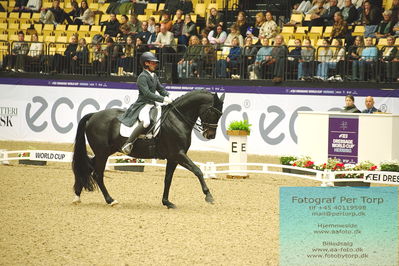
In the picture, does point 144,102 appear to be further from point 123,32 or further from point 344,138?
point 123,32

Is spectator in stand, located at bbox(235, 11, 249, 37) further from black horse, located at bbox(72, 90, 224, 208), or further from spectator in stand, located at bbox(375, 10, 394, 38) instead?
black horse, located at bbox(72, 90, 224, 208)

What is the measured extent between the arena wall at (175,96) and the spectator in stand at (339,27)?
6.48 ft

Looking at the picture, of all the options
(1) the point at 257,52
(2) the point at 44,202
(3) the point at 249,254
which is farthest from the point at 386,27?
(3) the point at 249,254

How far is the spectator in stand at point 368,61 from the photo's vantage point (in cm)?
1950

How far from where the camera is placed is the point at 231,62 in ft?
71.5

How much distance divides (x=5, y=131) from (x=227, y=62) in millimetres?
7624

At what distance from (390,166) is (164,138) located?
17.9ft

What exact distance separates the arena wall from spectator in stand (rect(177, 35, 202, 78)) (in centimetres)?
45

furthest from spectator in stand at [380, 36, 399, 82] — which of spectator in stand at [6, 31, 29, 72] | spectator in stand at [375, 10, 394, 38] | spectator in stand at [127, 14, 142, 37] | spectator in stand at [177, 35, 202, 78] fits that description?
spectator in stand at [6, 31, 29, 72]

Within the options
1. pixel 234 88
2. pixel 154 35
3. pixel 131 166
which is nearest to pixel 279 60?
pixel 234 88

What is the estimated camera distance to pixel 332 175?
15227 millimetres

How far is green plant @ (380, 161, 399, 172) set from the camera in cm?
1559

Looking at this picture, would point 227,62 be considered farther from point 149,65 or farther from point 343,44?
point 149,65

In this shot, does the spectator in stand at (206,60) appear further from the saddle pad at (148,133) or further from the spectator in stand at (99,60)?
the saddle pad at (148,133)
